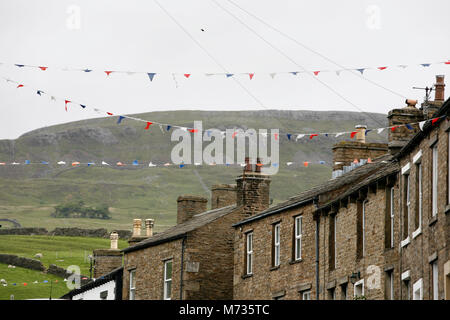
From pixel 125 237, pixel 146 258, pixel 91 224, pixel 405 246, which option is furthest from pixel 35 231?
pixel 405 246

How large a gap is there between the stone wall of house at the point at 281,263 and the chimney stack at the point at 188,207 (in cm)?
790

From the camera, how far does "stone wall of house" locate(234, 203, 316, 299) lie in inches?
1344

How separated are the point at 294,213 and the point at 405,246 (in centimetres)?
935

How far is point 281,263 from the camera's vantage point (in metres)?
35.9

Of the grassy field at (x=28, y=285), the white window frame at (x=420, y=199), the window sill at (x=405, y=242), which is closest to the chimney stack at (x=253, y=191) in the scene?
the window sill at (x=405, y=242)

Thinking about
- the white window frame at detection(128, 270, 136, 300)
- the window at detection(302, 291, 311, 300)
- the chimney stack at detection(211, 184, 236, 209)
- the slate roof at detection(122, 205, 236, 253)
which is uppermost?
the chimney stack at detection(211, 184, 236, 209)

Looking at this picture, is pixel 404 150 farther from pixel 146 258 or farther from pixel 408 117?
pixel 146 258

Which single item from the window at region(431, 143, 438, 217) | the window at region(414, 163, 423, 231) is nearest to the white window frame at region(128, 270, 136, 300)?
the window at region(414, 163, 423, 231)

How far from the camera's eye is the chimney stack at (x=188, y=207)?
157 ft

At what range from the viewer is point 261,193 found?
4188 cm

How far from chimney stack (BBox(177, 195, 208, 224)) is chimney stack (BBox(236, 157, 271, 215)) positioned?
20.0ft

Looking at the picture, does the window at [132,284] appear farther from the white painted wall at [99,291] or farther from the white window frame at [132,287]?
the white painted wall at [99,291]

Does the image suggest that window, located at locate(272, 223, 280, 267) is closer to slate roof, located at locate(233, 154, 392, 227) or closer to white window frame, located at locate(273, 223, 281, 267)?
white window frame, located at locate(273, 223, 281, 267)

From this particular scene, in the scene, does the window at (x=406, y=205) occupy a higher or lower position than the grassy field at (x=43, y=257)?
lower
